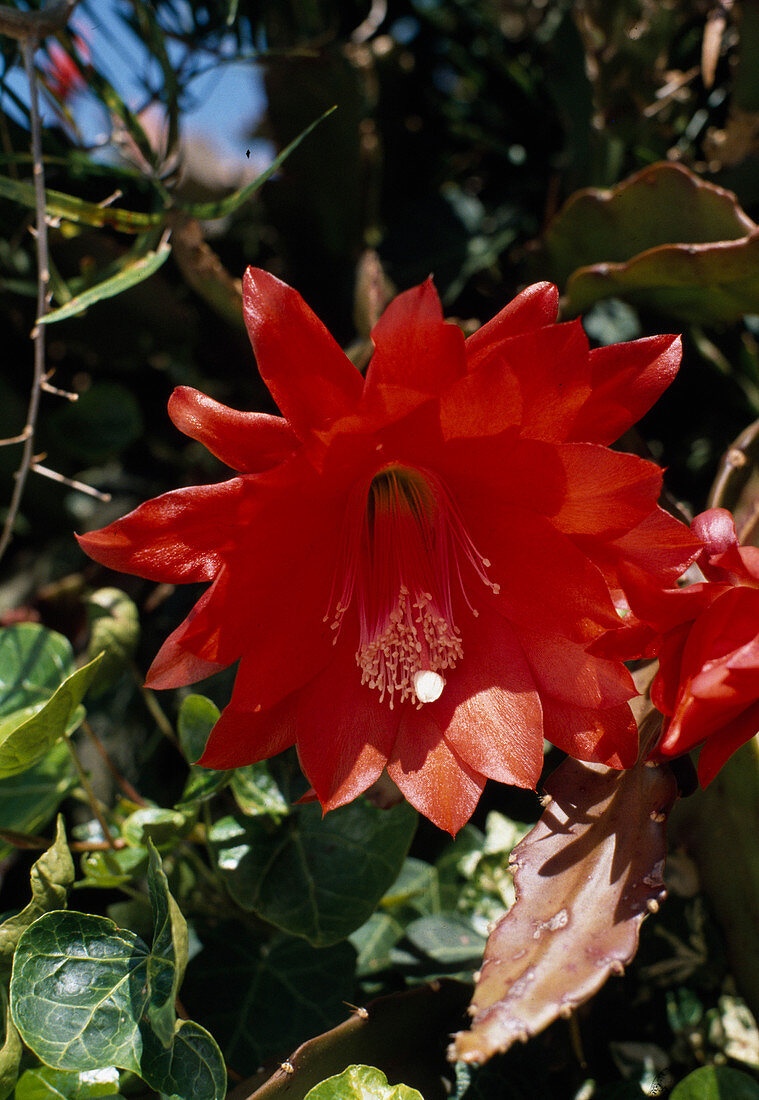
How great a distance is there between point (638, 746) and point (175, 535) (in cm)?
40

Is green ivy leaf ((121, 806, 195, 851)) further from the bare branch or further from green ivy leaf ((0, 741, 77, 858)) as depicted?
the bare branch

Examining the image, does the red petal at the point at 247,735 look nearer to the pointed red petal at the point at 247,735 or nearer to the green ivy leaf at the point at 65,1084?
the pointed red petal at the point at 247,735

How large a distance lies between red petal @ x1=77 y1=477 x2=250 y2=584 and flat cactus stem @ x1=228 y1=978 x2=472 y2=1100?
1.28ft

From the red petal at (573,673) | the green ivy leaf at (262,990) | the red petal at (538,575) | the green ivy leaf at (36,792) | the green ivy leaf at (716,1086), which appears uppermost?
the red petal at (538,575)

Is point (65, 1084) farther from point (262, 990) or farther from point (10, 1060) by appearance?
point (262, 990)

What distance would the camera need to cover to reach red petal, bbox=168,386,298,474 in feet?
2.00

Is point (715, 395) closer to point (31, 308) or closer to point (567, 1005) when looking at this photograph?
point (567, 1005)

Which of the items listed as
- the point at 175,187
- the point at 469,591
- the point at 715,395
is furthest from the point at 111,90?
the point at 715,395

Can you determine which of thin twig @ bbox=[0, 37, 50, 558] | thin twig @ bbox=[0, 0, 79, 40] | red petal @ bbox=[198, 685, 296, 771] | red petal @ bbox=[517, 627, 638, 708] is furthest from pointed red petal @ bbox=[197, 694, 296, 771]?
thin twig @ bbox=[0, 0, 79, 40]

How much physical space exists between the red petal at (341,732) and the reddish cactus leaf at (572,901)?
0.14 m

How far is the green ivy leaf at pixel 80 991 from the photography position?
1.91 ft

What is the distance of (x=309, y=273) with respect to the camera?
1.20 meters

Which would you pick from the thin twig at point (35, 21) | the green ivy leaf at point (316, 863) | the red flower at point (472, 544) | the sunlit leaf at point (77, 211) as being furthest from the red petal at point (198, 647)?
the thin twig at point (35, 21)

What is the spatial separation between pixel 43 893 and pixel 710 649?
0.55 meters
